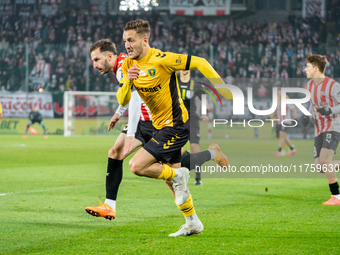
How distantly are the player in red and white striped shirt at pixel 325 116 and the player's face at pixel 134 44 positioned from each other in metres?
3.14

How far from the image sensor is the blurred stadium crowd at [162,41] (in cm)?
2439

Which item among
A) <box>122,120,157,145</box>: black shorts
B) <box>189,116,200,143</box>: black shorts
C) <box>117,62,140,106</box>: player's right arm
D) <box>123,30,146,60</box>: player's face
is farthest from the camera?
<box>189,116,200,143</box>: black shorts

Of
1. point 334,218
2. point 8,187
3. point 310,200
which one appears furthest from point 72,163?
point 334,218

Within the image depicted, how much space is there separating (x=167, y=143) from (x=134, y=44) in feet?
3.25

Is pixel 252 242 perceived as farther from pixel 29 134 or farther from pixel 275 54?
pixel 29 134

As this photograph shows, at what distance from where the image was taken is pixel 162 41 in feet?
102

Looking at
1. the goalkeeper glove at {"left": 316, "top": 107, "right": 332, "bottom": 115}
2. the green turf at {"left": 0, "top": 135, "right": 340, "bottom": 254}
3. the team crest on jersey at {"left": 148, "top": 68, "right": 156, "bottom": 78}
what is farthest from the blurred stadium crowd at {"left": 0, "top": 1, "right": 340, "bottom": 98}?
the team crest on jersey at {"left": 148, "top": 68, "right": 156, "bottom": 78}

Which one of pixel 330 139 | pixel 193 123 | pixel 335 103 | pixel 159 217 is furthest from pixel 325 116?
pixel 159 217

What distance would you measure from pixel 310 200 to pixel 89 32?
2743 cm

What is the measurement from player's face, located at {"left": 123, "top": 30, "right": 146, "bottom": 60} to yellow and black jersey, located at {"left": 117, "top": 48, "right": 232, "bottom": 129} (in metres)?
0.07

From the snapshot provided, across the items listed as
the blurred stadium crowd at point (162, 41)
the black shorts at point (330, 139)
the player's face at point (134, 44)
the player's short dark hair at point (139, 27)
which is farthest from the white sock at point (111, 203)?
the blurred stadium crowd at point (162, 41)

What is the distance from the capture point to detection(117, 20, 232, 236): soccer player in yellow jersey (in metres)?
4.25

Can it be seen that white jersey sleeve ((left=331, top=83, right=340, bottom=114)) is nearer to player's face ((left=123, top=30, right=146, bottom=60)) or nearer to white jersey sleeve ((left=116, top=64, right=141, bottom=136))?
white jersey sleeve ((left=116, top=64, right=141, bottom=136))

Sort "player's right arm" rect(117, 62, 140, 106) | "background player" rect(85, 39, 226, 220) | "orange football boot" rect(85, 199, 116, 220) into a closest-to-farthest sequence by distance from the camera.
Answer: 1. "player's right arm" rect(117, 62, 140, 106)
2. "orange football boot" rect(85, 199, 116, 220)
3. "background player" rect(85, 39, 226, 220)
